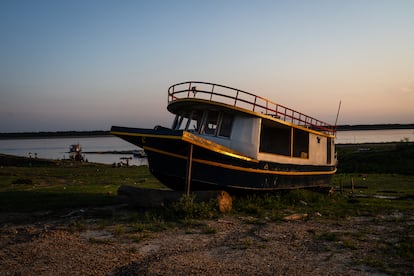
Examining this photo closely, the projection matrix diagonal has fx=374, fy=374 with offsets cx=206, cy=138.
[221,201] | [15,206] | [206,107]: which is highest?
[206,107]

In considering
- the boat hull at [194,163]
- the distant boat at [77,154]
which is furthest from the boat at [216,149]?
the distant boat at [77,154]

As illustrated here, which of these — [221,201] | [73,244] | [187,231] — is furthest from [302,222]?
[73,244]

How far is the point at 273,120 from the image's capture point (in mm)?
14602

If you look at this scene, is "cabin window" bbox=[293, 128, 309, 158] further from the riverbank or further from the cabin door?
the riverbank

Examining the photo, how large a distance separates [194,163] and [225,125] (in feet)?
7.80

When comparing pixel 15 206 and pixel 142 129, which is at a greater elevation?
pixel 142 129

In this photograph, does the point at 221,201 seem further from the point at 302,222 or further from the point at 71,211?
the point at 71,211

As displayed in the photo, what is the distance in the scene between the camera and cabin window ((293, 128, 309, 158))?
17770mm

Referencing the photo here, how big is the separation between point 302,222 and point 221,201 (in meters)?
2.66

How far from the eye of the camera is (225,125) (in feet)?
46.7

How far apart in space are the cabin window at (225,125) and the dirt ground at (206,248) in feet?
11.8

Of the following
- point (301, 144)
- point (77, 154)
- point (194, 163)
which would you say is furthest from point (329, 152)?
point (77, 154)

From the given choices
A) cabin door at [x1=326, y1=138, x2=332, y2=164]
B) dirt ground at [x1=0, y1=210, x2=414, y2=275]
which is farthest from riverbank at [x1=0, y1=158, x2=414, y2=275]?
cabin door at [x1=326, y1=138, x2=332, y2=164]

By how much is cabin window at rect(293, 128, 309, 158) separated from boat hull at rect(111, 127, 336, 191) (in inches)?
172
